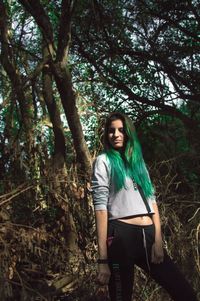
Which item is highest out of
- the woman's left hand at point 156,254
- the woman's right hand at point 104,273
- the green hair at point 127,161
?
the green hair at point 127,161

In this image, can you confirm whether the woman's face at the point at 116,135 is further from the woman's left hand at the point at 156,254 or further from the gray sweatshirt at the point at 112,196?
the woman's left hand at the point at 156,254

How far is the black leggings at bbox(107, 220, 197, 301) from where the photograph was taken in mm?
3162

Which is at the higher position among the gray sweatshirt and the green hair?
the green hair

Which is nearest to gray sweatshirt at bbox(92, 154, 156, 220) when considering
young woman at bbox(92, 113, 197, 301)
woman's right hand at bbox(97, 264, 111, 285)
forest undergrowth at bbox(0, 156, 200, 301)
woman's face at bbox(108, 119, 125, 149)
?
young woman at bbox(92, 113, 197, 301)

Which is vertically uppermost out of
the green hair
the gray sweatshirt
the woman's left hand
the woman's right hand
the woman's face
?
the woman's face

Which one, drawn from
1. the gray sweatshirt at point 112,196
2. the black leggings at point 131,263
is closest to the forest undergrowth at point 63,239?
the black leggings at point 131,263

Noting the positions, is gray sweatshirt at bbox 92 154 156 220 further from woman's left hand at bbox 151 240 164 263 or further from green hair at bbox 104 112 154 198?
woman's left hand at bbox 151 240 164 263

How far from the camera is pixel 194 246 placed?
533 cm

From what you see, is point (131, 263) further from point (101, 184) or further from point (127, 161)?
point (127, 161)

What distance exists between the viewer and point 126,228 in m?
3.21

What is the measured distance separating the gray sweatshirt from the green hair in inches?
1.4

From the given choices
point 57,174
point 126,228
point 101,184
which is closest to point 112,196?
point 101,184

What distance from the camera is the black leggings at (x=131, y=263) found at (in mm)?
3162

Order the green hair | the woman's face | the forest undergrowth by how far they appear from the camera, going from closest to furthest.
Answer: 1. the green hair
2. the woman's face
3. the forest undergrowth
